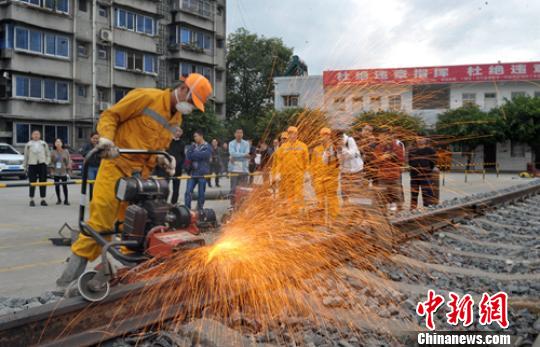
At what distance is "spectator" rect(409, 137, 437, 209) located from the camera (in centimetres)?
924

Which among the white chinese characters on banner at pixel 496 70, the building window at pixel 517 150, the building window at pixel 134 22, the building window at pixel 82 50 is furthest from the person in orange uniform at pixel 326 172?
the building window at pixel 517 150

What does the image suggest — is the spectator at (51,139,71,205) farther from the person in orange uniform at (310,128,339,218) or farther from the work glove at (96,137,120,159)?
the work glove at (96,137,120,159)

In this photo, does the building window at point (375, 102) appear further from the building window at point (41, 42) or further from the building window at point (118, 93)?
the building window at point (118, 93)

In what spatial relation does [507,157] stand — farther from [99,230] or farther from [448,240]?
[99,230]

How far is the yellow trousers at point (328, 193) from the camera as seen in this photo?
549 cm

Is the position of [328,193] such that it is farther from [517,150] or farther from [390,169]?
[517,150]

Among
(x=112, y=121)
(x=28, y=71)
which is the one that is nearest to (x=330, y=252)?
(x=112, y=121)

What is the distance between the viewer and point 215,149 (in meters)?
18.0

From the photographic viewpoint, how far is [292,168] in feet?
20.5

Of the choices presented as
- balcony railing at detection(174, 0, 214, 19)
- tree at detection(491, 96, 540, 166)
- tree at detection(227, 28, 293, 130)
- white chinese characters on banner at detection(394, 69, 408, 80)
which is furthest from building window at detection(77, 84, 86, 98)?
white chinese characters on banner at detection(394, 69, 408, 80)

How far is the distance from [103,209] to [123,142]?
638mm

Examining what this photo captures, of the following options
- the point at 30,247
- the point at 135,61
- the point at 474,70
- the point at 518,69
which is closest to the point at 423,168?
the point at 30,247

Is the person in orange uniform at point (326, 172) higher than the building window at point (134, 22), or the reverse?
the building window at point (134, 22)

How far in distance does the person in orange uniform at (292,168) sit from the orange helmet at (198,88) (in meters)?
1.59
